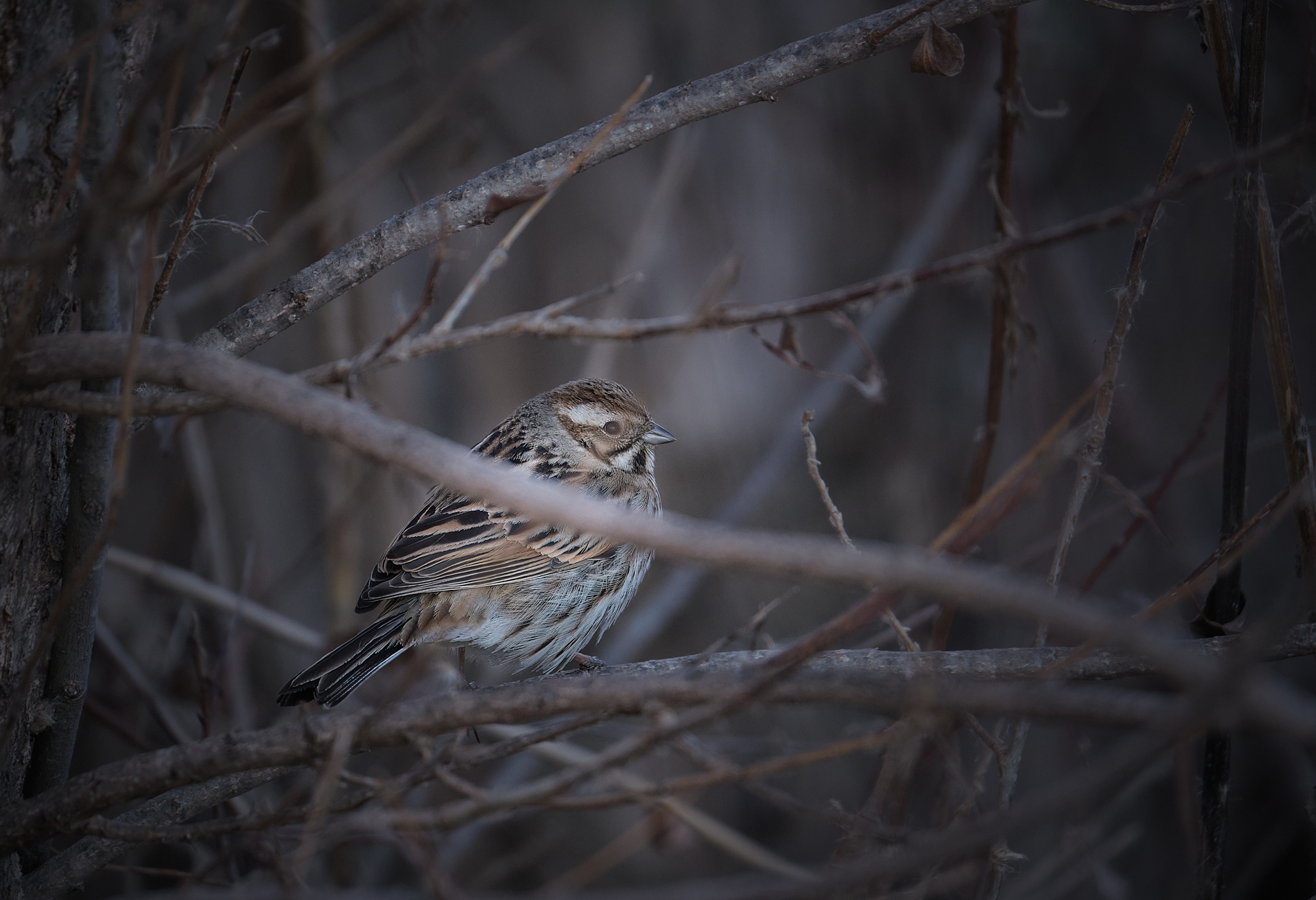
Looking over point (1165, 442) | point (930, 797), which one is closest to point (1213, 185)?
point (1165, 442)

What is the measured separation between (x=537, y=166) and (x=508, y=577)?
80.3 inches

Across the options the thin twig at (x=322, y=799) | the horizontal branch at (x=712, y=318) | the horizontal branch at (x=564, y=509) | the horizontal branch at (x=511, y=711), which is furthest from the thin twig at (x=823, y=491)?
the thin twig at (x=322, y=799)

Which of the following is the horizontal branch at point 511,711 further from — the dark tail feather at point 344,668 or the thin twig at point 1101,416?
the dark tail feather at point 344,668

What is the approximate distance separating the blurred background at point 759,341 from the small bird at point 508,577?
952mm

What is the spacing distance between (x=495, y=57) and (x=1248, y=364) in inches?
125

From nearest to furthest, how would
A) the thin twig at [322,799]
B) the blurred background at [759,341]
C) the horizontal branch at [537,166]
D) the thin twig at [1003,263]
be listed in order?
the thin twig at [322,799] → the horizontal branch at [537,166] → the thin twig at [1003,263] → the blurred background at [759,341]

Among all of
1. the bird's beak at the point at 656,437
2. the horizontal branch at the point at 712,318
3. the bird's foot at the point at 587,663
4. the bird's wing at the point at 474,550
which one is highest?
the horizontal branch at the point at 712,318

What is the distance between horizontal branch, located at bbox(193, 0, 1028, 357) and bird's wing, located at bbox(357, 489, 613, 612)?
1514 millimetres

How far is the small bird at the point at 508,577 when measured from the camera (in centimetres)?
364

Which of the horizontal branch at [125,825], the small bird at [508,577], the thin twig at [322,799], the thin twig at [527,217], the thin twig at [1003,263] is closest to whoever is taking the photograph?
the thin twig at [322,799]

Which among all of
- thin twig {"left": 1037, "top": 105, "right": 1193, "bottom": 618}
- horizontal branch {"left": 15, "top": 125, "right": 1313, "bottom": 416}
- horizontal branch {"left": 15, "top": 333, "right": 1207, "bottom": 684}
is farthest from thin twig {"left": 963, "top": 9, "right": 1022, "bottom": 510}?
horizontal branch {"left": 15, "top": 333, "right": 1207, "bottom": 684}

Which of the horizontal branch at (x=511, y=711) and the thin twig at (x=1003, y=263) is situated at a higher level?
the thin twig at (x=1003, y=263)

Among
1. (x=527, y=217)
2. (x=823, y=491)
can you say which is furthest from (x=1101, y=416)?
(x=527, y=217)

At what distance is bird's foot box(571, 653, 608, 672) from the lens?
4.08 meters
